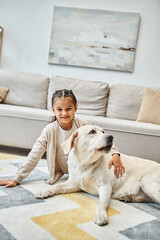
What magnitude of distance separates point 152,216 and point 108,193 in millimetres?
268

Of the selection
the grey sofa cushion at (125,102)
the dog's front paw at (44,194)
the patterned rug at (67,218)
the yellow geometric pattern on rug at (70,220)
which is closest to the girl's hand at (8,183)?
the patterned rug at (67,218)

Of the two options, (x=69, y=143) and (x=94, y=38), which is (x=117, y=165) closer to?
(x=69, y=143)

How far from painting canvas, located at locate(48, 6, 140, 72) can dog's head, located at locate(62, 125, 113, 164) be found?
2913 millimetres

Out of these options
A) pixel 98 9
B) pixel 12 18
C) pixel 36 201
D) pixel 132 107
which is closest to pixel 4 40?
pixel 12 18

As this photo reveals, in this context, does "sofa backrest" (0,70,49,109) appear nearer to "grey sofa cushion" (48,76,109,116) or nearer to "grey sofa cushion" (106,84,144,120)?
"grey sofa cushion" (48,76,109,116)

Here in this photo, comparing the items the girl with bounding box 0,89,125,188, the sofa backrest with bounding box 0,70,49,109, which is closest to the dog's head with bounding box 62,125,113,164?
the girl with bounding box 0,89,125,188

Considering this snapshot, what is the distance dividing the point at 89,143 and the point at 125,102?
1.90 metres

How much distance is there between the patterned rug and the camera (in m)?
1.04

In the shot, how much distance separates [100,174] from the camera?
5.05 ft

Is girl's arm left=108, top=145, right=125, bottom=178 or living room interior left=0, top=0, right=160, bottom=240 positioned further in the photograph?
girl's arm left=108, top=145, right=125, bottom=178

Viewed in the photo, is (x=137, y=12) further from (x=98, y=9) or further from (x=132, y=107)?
(x=132, y=107)

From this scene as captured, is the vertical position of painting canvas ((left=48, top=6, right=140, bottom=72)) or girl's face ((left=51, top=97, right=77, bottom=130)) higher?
painting canvas ((left=48, top=6, right=140, bottom=72))

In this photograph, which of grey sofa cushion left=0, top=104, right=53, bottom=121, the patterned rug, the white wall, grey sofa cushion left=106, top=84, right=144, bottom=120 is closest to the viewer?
the patterned rug

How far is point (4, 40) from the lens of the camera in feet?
14.7
